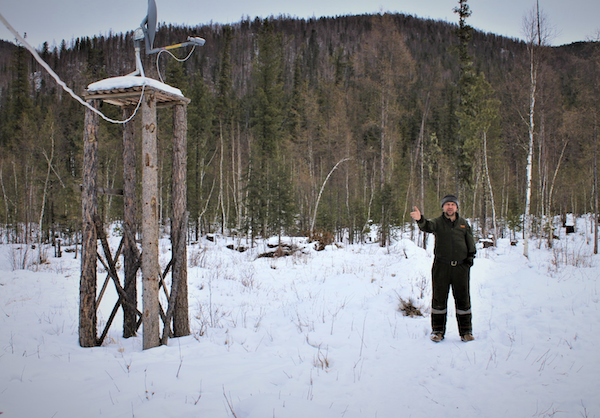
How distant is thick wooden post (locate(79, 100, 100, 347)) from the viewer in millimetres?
4039

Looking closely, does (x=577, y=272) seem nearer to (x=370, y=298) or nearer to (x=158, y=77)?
(x=370, y=298)

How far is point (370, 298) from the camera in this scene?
6.77 metres

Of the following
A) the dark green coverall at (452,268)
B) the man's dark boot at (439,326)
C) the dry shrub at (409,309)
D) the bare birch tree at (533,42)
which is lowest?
the dry shrub at (409,309)

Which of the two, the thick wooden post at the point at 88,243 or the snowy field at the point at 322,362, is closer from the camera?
the snowy field at the point at 322,362

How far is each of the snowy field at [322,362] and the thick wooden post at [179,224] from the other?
336 mm

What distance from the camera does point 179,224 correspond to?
441 centimetres

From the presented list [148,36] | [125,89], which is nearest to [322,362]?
[125,89]

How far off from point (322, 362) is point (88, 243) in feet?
10.7

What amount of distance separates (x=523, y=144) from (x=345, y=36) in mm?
83464

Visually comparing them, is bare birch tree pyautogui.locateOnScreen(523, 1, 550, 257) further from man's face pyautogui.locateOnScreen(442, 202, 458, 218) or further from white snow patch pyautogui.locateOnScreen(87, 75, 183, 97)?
white snow patch pyautogui.locateOnScreen(87, 75, 183, 97)

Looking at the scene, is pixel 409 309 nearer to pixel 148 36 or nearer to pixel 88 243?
pixel 88 243

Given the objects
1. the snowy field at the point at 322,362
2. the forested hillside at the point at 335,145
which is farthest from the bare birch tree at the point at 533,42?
the snowy field at the point at 322,362

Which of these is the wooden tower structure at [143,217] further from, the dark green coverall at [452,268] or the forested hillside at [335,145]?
the dark green coverall at [452,268]

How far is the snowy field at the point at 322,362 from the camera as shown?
275cm
